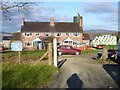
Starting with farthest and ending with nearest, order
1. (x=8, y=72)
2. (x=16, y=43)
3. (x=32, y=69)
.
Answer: (x=16, y=43) < (x=32, y=69) < (x=8, y=72)

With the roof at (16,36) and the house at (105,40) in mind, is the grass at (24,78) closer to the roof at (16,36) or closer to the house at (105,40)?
the roof at (16,36)

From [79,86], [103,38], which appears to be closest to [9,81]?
[79,86]

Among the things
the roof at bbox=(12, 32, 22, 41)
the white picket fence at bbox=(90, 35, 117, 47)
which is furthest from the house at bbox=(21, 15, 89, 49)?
the white picket fence at bbox=(90, 35, 117, 47)

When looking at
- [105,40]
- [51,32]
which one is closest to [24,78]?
[51,32]

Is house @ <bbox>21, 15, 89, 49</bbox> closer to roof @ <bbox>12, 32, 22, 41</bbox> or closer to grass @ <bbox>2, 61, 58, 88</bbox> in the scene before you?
roof @ <bbox>12, 32, 22, 41</bbox>

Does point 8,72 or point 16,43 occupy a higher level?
point 16,43

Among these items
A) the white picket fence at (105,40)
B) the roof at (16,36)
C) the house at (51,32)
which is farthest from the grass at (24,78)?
the white picket fence at (105,40)

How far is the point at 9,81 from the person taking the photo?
10.6 meters

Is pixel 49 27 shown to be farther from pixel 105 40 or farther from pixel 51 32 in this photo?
pixel 105 40

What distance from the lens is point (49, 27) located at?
75.6 meters

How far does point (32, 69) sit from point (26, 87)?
3032mm

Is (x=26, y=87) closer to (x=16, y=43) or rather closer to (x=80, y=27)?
(x=16, y=43)

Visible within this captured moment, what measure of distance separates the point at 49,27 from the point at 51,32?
97.6 inches

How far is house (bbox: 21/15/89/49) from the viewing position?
2911 inches
